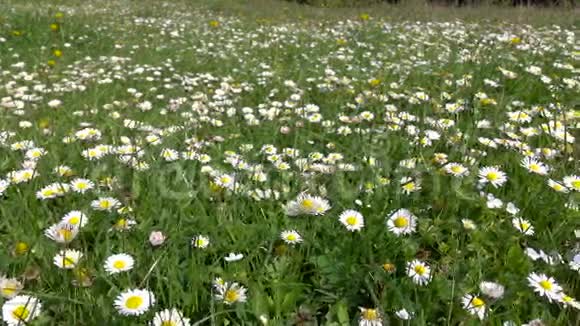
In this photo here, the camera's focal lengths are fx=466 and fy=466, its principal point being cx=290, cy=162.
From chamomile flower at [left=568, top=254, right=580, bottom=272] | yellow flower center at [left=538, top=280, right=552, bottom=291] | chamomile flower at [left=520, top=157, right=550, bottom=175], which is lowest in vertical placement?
yellow flower center at [left=538, top=280, right=552, bottom=291]

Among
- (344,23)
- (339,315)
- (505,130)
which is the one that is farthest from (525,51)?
(339,315)

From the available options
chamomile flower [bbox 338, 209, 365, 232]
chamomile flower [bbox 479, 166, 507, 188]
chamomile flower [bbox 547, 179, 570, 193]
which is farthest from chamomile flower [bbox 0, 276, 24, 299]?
chamomile flower [bbox 547, 179, 570, 193]

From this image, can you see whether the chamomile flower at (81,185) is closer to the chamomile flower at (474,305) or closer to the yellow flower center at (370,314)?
the yellow flower center at (370,314)

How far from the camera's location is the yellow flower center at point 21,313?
1.38 metres

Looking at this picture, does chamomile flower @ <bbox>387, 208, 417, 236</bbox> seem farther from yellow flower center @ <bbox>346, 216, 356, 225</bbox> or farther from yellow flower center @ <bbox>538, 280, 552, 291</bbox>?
yellow flower center @ <bbox>538, 280, 552, 291</bbox>

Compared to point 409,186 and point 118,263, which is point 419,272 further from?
point 118,263

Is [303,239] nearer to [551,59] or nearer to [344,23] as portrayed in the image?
[551,59]

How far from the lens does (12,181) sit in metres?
2.29

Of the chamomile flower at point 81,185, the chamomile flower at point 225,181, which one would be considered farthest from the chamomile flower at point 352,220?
the chamomile flower at point 81,185

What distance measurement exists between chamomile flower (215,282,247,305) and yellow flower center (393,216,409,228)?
26.8 inches

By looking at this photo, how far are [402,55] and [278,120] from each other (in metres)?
3.46

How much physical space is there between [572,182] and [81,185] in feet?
7.66

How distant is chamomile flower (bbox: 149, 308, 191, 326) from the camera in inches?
54.3

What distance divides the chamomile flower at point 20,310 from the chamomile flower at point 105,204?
21.6 inches
